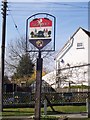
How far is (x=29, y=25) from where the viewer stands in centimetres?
1383

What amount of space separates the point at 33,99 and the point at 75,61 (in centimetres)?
2671

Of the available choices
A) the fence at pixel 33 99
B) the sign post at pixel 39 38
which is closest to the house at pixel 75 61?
the fence at pixel 33 99

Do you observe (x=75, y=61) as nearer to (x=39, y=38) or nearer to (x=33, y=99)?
(x=33, y=99)

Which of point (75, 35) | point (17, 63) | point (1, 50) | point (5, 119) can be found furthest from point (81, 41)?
point (5, 119)

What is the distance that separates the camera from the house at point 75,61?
2130 inches

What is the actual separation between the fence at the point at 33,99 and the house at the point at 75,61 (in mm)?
19889

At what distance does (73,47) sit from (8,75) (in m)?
17.3

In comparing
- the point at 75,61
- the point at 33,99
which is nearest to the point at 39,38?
the point at 33,99

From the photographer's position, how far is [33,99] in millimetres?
30844

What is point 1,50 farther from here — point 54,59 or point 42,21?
point 54,59

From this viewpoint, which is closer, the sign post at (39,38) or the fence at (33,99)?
the sign post at (39,38)

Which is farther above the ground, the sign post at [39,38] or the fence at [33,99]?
the sign post at [39,38]

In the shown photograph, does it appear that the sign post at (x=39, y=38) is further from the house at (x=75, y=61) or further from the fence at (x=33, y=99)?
the house at (x=75, y=61)

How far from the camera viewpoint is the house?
54094mm
